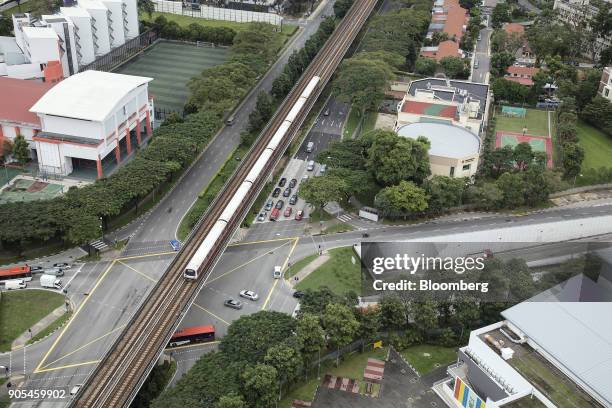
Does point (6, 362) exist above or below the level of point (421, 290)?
below

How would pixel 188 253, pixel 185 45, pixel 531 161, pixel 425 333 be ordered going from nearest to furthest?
pixel 425 333 → pixel 188 253 → pixel 531 161 → pixel 185 45

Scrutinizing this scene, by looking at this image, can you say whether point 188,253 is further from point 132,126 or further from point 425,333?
point 132,126

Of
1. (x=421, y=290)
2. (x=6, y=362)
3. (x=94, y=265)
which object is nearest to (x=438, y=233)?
(x=421, y=290)

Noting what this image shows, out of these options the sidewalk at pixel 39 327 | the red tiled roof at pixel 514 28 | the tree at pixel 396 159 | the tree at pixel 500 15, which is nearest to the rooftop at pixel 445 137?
the tree at pixel 396 159

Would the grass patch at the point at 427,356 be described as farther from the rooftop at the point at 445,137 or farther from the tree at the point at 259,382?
the rooftop at the point at 445,137

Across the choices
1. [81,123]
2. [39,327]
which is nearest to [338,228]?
[39,327]

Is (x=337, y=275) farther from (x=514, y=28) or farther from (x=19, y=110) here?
(x=514, y=28)
